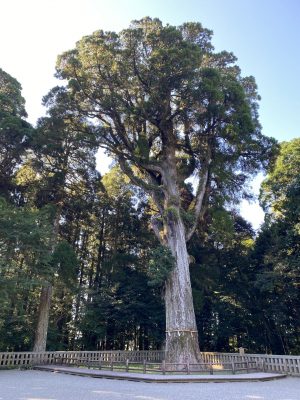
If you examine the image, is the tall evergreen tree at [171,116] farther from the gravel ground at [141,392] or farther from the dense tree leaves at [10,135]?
the gravel ground at [141,392]

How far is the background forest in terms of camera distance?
15.6m

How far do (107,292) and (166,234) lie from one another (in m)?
6.44

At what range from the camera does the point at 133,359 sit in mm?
17438

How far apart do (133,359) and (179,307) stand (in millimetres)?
5998

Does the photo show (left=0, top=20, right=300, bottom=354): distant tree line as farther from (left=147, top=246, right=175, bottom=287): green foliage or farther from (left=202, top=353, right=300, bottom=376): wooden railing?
(left=202, top=353, right=300, bottom=376): wooden railing

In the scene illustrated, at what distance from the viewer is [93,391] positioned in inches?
288

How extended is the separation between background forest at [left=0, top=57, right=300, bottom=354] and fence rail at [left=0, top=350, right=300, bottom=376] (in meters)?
1.81

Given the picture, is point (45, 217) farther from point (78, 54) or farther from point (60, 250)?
point (78, 54)

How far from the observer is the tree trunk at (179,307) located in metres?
12.8

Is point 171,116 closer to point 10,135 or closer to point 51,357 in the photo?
point 10,135

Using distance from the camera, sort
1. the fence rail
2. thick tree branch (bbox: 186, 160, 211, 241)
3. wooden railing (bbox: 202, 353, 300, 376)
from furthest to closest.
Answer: thick tree branch (bbox: 186, 160, 211, 241), the fence rail, wooden railing (bbox: 202, 353, 300, 376)

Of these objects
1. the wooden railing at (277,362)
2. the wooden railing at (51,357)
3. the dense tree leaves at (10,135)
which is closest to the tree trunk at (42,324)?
the wooden railing at (51,357)

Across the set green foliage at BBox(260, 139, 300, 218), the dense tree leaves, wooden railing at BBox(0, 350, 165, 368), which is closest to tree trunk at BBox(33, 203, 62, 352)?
wooden railing at BBox(0, 350, 165, 368)

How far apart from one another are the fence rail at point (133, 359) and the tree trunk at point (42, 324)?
952 mm
